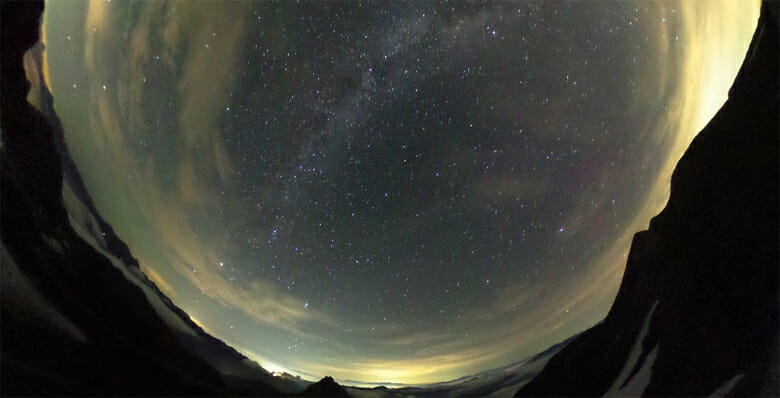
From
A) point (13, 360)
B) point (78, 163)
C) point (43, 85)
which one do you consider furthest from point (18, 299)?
point (43, 85)

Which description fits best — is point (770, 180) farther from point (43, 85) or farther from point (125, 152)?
point (43, 85)

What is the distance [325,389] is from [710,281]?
2.82 m

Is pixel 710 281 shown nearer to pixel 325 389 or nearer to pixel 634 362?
pixel 634 362

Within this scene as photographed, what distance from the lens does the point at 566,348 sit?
10.00ft

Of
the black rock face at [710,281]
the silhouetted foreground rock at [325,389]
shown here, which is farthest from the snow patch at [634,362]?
the silhouetted foreground rock at [325,389]

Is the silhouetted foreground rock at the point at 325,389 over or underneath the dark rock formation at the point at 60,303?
underneath

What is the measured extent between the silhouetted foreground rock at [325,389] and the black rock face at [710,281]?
1365 mm

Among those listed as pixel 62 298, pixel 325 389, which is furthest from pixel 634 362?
pixel 62 298

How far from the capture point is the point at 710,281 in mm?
2955

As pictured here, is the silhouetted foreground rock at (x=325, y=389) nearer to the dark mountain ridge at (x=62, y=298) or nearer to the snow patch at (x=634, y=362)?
the dark mountain ridge at (x=62, y=298)

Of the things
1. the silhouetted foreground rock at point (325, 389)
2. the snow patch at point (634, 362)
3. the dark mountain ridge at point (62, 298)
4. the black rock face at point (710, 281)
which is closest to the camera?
the dark mountain ridge at point (62, 298)

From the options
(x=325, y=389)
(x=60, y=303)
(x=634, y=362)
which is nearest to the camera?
(x=60, y=303)

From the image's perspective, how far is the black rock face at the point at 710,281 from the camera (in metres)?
2.61

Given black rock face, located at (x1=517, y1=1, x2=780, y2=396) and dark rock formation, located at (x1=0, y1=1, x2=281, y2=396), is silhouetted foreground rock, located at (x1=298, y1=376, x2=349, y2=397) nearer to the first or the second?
dark rock formation, located at (x1=0, y1=1, x2=281, y2=396)
